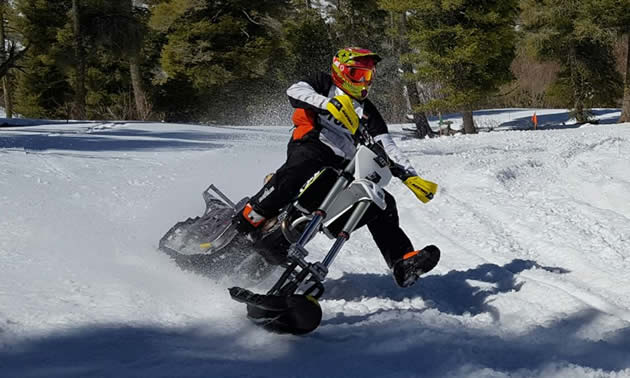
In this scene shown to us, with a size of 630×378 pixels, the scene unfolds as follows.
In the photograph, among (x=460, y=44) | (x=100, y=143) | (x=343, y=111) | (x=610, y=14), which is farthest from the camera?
(x=610, y=14)

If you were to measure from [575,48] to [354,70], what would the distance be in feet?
83.5

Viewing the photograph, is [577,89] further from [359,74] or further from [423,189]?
[423,189]

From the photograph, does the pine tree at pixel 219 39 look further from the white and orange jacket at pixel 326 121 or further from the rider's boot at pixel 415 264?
the rider's boot at pixel 415 264

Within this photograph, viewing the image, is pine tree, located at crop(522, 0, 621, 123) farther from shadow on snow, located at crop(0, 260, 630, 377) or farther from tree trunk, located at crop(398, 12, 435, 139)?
shadow on snow, located at crop(0, 260, 630, 377)

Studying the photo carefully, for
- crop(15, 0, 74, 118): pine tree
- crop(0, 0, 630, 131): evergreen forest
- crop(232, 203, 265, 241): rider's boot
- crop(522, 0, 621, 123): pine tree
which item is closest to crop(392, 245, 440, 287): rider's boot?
crop(232, 203, 265, 241): rider's boot

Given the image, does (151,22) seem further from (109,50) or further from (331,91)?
A: (331,91)

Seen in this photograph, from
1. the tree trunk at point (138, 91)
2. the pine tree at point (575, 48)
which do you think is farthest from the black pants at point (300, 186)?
the tree trunk at point (138, 91)

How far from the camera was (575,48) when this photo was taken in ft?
87.6

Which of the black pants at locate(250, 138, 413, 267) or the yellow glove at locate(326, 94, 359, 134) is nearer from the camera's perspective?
the yellow glove at locate(326, 94, 359, 134)

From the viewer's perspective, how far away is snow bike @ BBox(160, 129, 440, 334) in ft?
10.8

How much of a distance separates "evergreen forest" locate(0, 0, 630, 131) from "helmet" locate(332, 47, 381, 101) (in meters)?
16.6

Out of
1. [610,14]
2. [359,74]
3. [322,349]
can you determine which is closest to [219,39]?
[610,14]

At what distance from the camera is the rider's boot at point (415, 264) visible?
3920mm

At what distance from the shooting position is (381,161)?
3963 millimetres
